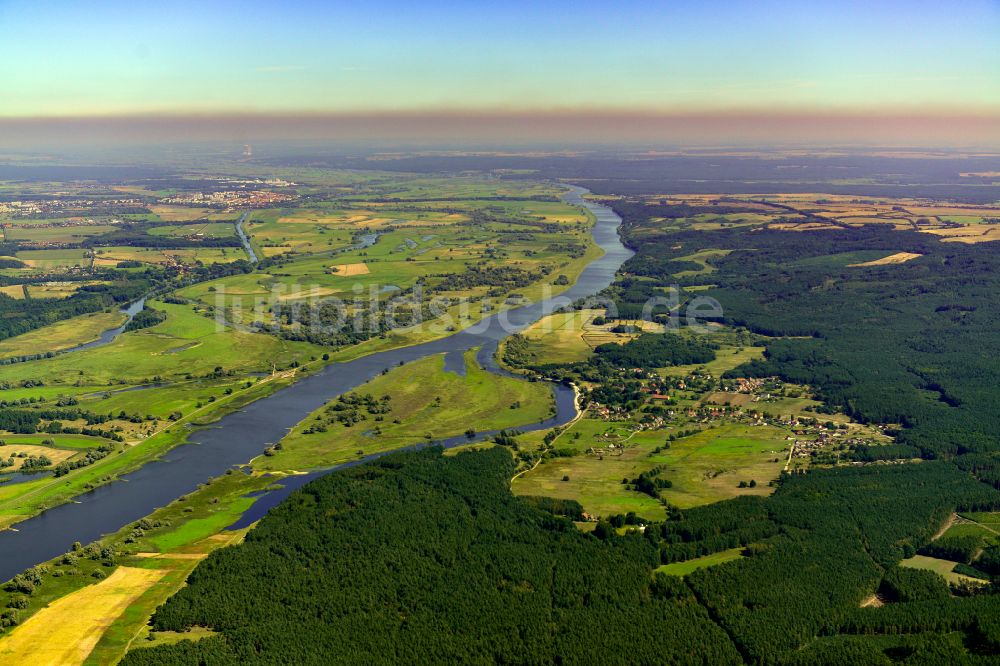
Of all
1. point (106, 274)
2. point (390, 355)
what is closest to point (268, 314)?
point (390, 355)

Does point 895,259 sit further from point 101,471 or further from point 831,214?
point 101,471

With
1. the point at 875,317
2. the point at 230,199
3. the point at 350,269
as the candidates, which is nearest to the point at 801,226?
the point at 875,317

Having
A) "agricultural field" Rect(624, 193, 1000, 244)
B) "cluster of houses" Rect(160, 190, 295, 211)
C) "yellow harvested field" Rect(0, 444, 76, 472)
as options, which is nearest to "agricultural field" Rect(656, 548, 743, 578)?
"yellow harvested field" Rect(0, 444, 76, 472)

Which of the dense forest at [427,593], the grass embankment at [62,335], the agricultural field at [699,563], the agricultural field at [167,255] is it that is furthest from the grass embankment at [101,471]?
the agricultural field at [167,255]

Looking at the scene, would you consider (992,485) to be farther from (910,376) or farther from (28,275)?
(28,275)

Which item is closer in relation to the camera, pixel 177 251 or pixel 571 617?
pixel 571 617

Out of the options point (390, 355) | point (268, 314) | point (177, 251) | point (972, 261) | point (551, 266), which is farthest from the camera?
point (177, 251)

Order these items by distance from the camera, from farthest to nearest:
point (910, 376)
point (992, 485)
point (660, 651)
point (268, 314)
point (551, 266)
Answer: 1. point (551, 266)
2. point (268, 314)
3. point (910, 376)
4. point (992, 485)
5. point (660, 651)
